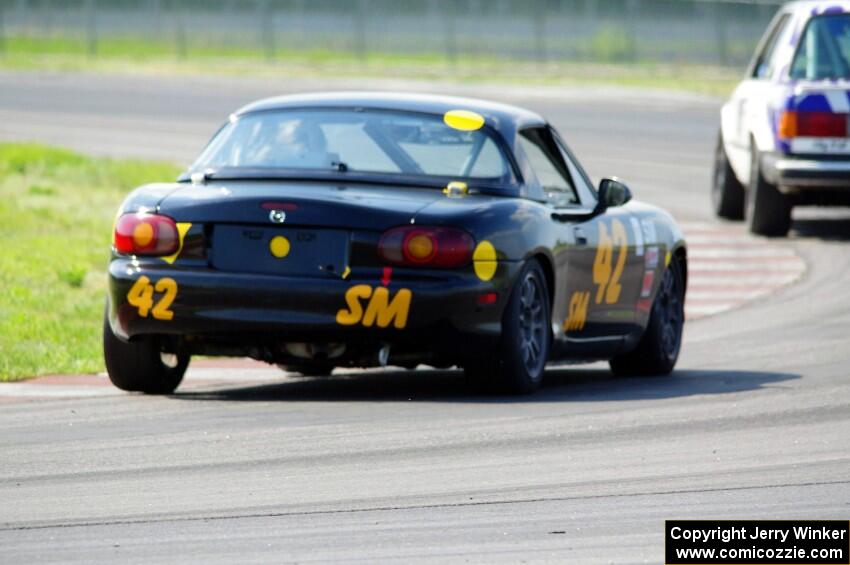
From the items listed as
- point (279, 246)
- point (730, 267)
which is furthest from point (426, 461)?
point (730, 267)

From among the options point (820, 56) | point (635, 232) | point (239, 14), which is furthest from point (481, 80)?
point (635, 232)

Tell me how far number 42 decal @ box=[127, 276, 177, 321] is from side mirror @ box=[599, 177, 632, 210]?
234 centimetres

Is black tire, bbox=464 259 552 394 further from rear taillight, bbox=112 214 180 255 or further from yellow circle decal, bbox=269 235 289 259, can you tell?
rear taillight, bbox=112 214 180 255

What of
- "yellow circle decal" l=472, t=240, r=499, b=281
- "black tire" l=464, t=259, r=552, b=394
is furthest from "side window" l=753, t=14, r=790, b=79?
"yellow circle decal" l=472, t=240, r=499, b=281

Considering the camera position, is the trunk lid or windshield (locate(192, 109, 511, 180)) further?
windshield (locate(192, 109, 511, 180))

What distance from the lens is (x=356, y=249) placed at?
8.90 meters

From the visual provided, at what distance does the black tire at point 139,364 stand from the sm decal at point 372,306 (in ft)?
2.94

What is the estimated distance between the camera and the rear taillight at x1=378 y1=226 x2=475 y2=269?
888 centimetres

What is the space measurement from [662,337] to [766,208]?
757 centimetres

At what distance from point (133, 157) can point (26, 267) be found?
1062 centimetres

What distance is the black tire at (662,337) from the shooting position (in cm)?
1101

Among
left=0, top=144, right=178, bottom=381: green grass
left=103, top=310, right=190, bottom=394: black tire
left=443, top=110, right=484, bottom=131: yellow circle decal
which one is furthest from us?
left=0, top=144, right=178, bottom=381: green grass

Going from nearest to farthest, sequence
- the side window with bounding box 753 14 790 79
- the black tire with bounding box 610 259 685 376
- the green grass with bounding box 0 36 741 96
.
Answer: the black tire with bounding box 610 259 685 376
the side window with bounding box 753 14 790 79
the green grass with bounding box 0 36 741 96

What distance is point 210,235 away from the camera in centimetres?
902
